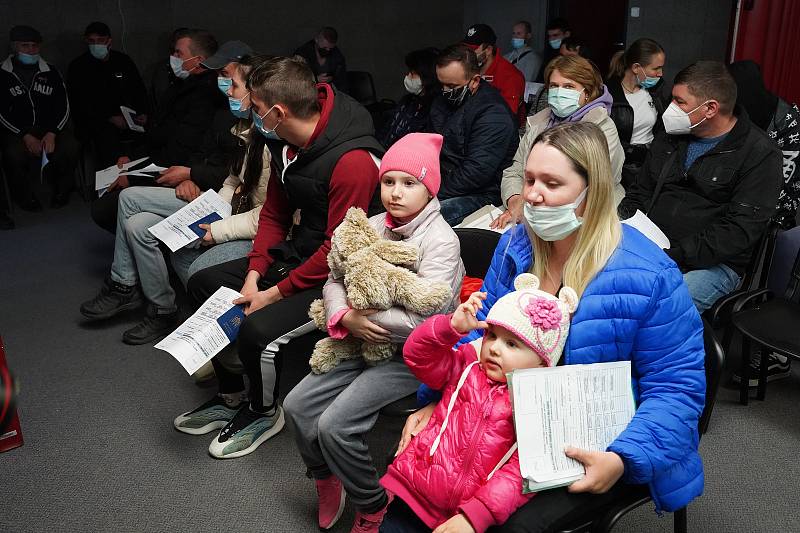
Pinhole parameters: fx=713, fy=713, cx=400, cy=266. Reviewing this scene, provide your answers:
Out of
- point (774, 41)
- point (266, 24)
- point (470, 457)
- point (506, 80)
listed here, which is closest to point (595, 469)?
point (470, 457)

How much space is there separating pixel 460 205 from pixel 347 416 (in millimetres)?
1754

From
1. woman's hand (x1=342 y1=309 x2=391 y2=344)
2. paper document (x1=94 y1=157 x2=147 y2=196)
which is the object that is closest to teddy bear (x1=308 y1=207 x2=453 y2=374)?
woman's hand (x1=342 y1=309 x2=391 y2=344)

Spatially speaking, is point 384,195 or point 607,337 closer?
point 607,337

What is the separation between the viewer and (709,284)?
2.77m

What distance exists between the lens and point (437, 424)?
5.39ft

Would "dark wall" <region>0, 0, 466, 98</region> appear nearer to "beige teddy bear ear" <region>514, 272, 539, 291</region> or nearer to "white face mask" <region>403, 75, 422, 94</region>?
"white face mask" <region>403, 75, 422, 94</region>

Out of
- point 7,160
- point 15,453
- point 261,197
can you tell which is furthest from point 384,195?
point 7,160

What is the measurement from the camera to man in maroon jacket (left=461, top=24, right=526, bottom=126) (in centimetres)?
538

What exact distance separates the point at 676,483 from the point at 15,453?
2368mm

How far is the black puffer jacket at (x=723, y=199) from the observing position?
2717mm

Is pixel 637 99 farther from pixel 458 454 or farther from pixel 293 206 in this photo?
pixel 458 454

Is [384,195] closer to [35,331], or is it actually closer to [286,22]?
[35,331]

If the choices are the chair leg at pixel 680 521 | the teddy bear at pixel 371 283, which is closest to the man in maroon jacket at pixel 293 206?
the teddy bear at pixel 371 283

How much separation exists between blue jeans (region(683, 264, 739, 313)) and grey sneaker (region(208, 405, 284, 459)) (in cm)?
168
